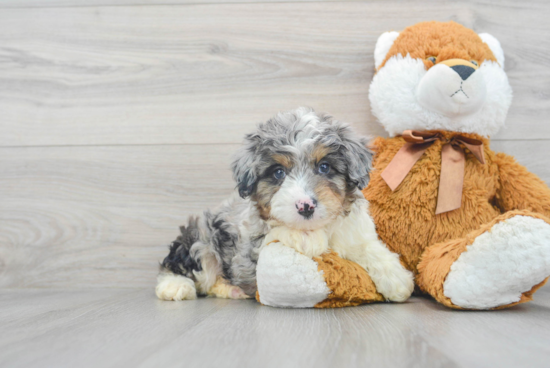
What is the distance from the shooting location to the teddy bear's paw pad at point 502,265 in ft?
3.81

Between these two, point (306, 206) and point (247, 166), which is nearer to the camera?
point (306, 206)

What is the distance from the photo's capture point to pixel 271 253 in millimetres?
1302

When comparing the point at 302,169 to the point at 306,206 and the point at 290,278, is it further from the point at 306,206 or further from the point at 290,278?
the point at 290,278

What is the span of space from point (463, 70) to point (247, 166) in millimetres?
756

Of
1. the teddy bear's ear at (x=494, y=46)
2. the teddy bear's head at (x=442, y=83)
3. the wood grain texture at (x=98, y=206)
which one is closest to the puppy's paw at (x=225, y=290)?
the wood grain texture at (x=98, y=206)

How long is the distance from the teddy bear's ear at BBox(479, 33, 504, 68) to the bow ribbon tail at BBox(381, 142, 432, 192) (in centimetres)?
46

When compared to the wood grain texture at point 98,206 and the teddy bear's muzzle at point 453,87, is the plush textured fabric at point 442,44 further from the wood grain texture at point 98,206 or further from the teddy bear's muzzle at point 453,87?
the wood grain texture at point 98,206

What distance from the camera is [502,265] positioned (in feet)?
3.88

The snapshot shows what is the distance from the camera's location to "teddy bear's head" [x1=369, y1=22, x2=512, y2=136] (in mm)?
1471

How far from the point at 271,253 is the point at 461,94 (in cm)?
79

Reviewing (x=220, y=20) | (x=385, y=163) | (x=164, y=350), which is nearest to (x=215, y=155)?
(x=220, y=20)

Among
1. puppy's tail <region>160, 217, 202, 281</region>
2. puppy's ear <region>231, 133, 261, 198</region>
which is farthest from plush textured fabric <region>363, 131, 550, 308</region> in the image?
puppy's tail <region>160, 217, 202, 281</region>

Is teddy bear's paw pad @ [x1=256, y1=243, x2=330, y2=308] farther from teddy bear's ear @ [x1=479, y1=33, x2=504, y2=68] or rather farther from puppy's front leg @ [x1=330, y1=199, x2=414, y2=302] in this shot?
teddy bear's ear @ [x1=479, y1=33, x2=504, y2=68]

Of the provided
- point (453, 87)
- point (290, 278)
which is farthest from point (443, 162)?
point (290, 278)
